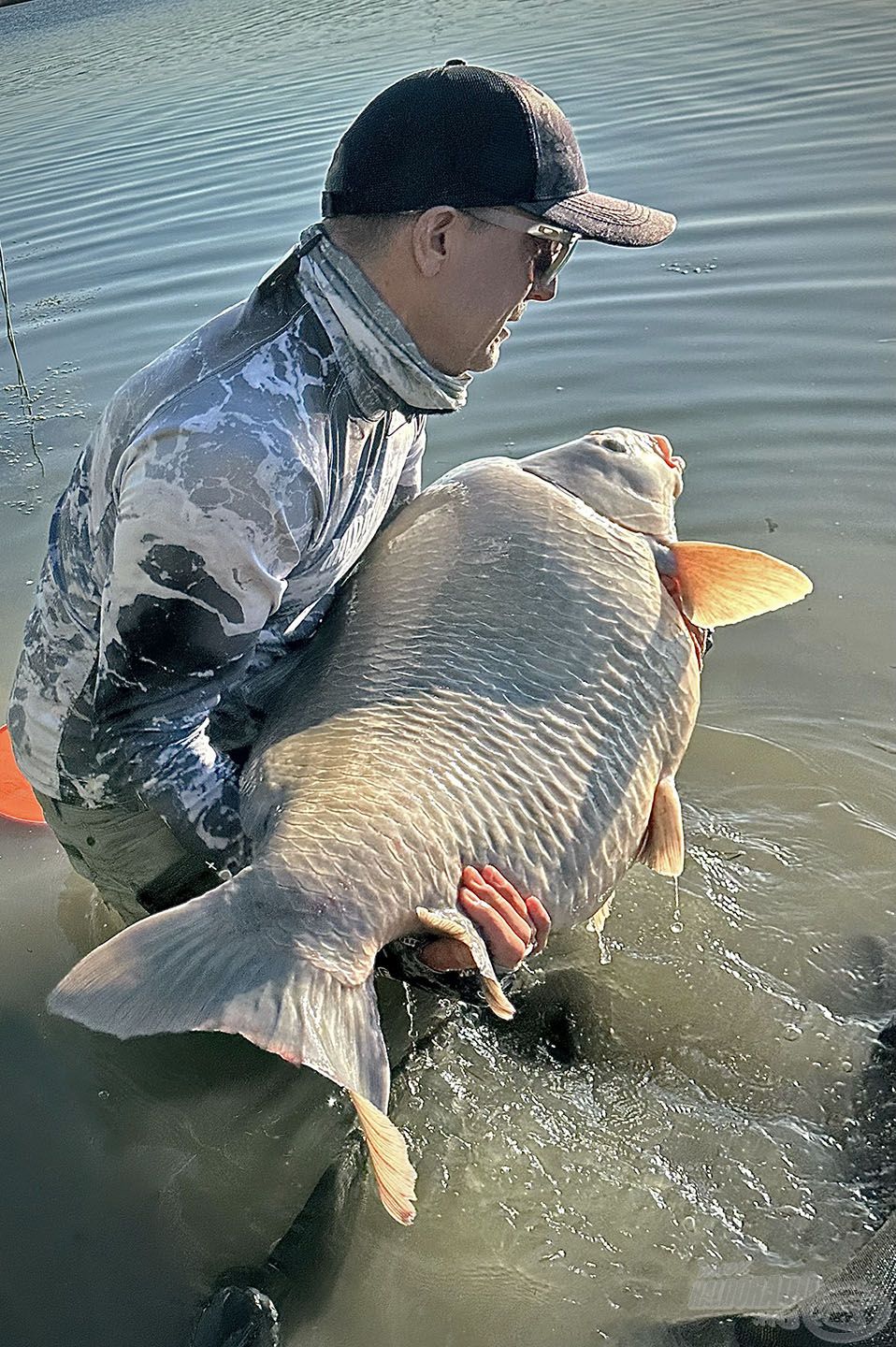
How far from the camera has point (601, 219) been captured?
256 centimetres

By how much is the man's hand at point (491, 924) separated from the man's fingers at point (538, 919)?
0.7 inches

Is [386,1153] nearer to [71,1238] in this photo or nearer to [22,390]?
[71,1238]

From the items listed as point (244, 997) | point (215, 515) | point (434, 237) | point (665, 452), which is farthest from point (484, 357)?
point (244, 997)

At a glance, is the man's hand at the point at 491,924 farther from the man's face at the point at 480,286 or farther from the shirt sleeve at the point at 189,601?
the man's face at the point at 480,286

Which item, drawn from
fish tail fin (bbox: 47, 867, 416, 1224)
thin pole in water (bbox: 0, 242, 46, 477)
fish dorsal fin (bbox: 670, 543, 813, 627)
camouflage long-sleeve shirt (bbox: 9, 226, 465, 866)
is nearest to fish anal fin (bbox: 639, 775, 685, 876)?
fish dorsal fin (bbox: 670, 543, 813, 627)

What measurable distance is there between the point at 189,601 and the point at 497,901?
0.79m

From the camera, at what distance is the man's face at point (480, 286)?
2484 mm

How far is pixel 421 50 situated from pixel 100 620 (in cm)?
1344

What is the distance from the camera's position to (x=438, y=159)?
7.99 feet

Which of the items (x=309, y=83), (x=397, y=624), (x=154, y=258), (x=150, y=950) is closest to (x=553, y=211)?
(x=397, y=624)

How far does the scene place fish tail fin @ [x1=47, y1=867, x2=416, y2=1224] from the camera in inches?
78.5

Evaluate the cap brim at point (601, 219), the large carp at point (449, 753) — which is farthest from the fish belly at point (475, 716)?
the cap brim at point (601, 219)

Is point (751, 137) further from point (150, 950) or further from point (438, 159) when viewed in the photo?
point (150, 950)

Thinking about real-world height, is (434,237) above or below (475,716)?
above
